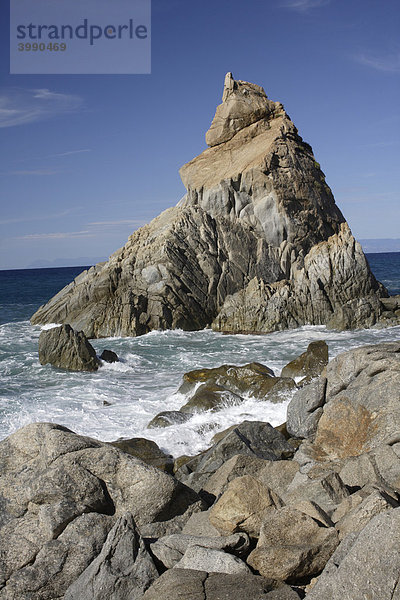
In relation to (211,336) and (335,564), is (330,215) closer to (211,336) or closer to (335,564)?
(211,336)

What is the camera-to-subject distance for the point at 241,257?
1457 inches

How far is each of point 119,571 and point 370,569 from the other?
2.77 meters

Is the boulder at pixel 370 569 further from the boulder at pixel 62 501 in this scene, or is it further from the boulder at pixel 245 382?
the boulder at pixel 245 382

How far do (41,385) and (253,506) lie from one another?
16738 millimetres

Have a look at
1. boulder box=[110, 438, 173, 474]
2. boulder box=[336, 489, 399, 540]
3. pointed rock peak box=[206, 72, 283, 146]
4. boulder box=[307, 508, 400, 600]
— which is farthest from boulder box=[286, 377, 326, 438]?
pointed rock peak box=[206, 72, 283, 146]

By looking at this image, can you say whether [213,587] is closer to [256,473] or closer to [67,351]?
[256,473]

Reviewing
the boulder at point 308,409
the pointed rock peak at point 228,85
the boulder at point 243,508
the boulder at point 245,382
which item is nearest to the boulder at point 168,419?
the boulder at point 245,382

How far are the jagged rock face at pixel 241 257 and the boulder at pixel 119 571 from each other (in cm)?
2716

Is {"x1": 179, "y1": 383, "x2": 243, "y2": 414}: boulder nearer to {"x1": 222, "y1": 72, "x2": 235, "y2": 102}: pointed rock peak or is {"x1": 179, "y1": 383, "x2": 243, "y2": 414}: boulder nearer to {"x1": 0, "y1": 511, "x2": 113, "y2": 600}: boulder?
{"x1": 0, "y1": 511, "x2": 113, "y2": 600}: boulder

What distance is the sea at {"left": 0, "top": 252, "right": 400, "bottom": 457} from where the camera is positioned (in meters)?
15.7

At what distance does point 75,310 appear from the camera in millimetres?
36094

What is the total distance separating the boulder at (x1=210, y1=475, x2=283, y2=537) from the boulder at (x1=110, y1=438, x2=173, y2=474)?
18.9 ft

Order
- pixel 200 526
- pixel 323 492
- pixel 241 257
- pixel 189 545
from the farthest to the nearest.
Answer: pixel 241 257 → pixel 323 492 → pixel 200 526 → pixel 189 545

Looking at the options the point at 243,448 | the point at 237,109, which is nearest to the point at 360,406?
the point at 243,448
